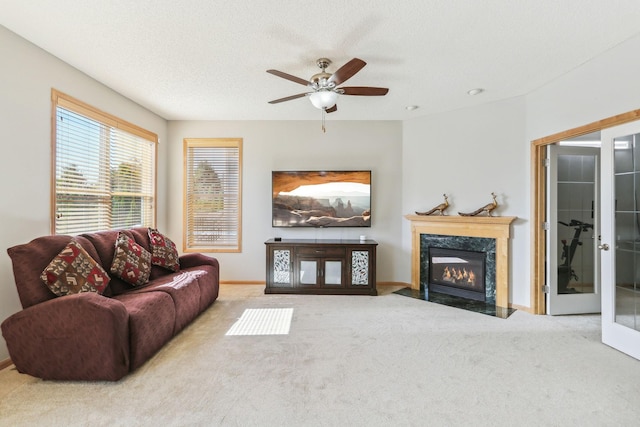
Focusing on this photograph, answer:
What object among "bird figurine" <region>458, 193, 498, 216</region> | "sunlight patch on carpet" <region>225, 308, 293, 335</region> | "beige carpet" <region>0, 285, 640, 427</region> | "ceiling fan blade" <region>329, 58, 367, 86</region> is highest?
"ceiling fan blade" <region>329, 58, 367, 86</region>

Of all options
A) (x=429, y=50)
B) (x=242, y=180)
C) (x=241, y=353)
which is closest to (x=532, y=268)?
(x=429, y=50)

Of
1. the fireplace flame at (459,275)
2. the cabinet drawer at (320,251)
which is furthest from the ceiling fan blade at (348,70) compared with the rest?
the fireplace flame at (459,275)

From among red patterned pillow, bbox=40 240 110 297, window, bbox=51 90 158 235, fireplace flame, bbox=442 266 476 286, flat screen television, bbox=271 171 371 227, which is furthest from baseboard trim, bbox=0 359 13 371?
fireplace flame, bbox=442 266 476 286

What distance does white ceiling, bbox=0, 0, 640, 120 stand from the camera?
6.37ft

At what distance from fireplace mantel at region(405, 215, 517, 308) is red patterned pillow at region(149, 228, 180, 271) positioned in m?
3.32

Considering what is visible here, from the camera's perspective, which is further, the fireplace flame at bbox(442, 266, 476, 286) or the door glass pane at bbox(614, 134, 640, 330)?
the fireplace flame at bbox(442, 266, 476, 286)

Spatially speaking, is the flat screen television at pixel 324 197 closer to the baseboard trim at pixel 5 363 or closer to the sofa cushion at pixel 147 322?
the sofa cushion at pixel 147 322

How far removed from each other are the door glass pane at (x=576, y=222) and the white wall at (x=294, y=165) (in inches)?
78.2

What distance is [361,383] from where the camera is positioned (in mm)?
1945

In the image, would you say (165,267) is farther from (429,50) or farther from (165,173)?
(429,50)

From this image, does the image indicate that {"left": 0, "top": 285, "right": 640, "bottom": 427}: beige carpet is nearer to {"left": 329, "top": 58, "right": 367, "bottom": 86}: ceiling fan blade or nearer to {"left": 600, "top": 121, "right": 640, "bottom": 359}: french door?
{"left": 600, "top": 121, "right": 640, "bottom": 359}: french door

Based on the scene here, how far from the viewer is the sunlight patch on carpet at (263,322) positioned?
9.09ft

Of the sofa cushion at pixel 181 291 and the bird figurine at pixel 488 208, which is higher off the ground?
the bird figurine at pixel 488 208

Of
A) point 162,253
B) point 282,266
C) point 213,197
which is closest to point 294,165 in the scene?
point 213,197
